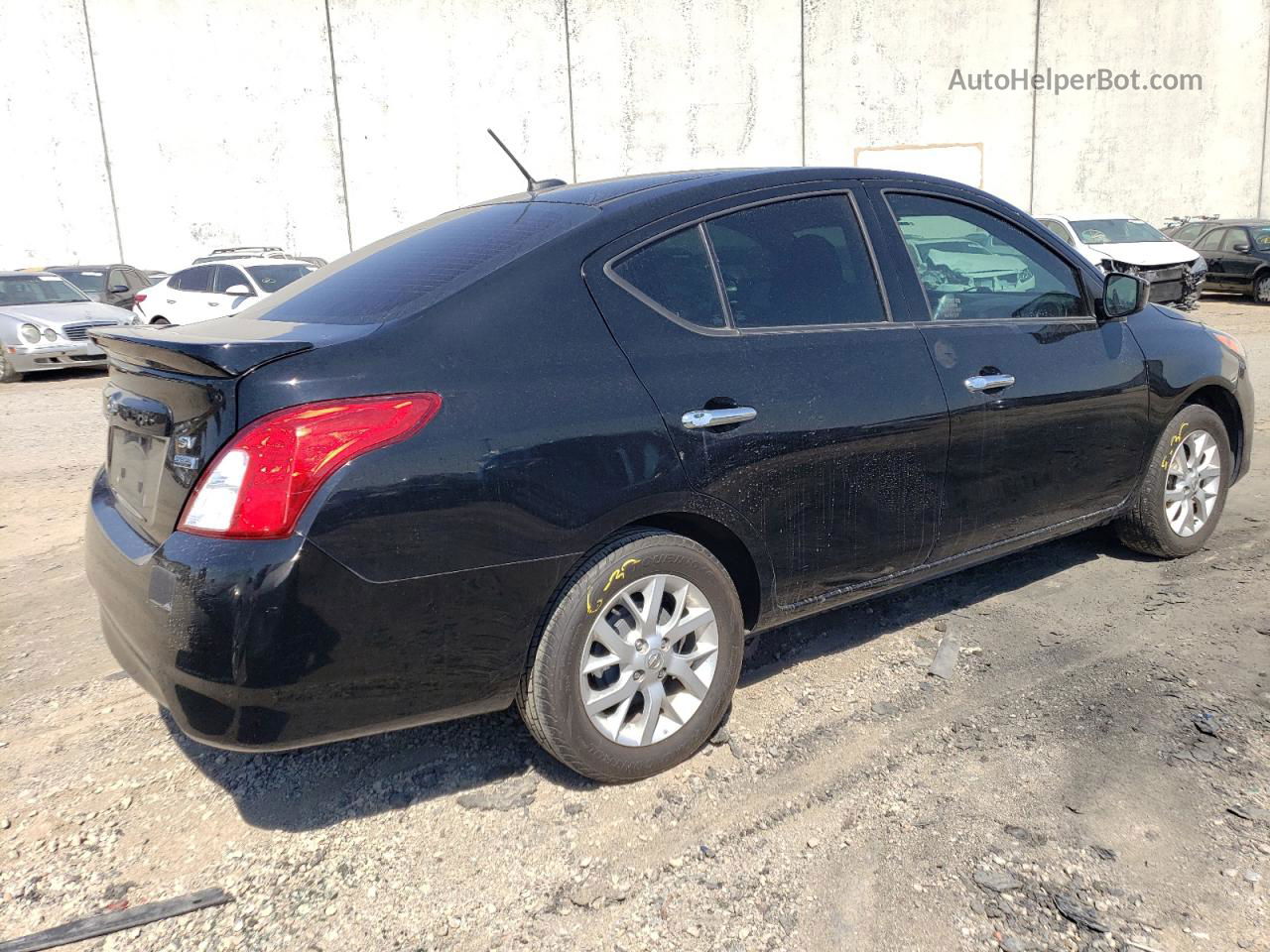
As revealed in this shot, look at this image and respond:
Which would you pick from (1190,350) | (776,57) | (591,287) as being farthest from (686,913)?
(776,57)

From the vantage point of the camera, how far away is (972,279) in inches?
148

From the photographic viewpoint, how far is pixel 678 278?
9.72ft

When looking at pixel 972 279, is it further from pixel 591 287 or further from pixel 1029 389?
pixel 591 287

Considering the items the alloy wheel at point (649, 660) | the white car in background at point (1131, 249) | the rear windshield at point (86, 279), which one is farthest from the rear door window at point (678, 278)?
the rear windshield at point (86, 279)

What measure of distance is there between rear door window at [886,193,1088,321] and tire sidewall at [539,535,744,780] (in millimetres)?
1363

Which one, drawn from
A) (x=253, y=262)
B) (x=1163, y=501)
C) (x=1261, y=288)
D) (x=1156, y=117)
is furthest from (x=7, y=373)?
(x=1156, y=117)

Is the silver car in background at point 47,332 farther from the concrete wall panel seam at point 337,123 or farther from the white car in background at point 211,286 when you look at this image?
the concrete wall panel seam at point 337,123

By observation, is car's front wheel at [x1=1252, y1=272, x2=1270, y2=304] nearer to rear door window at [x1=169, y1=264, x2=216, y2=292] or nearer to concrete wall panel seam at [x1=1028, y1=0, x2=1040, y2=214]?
concrete wall panel seam at [x1=1028, y1=0, x2=1040, y2=214]

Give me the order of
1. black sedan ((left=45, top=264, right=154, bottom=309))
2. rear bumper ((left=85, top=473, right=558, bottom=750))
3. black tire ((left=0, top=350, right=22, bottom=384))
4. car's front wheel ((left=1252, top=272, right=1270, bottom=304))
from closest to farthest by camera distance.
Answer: rear bumper ((left=85, top=473, right=558, bottom=750)), black tire ((left=0, top=350, right=22, bottom=384)), black sedan ((left=45, top=264, right=154, bottom=309)), car's front wheel ((left=1252, top=272, right=1270, bottom=304))

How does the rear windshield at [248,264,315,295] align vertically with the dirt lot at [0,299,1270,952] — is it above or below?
above

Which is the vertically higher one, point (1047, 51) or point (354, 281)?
point (1047, 51)

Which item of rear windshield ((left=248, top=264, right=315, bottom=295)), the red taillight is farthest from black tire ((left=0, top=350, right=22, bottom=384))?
the red taillight

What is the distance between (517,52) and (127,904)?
26.9m

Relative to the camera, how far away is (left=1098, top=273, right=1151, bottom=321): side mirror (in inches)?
158
